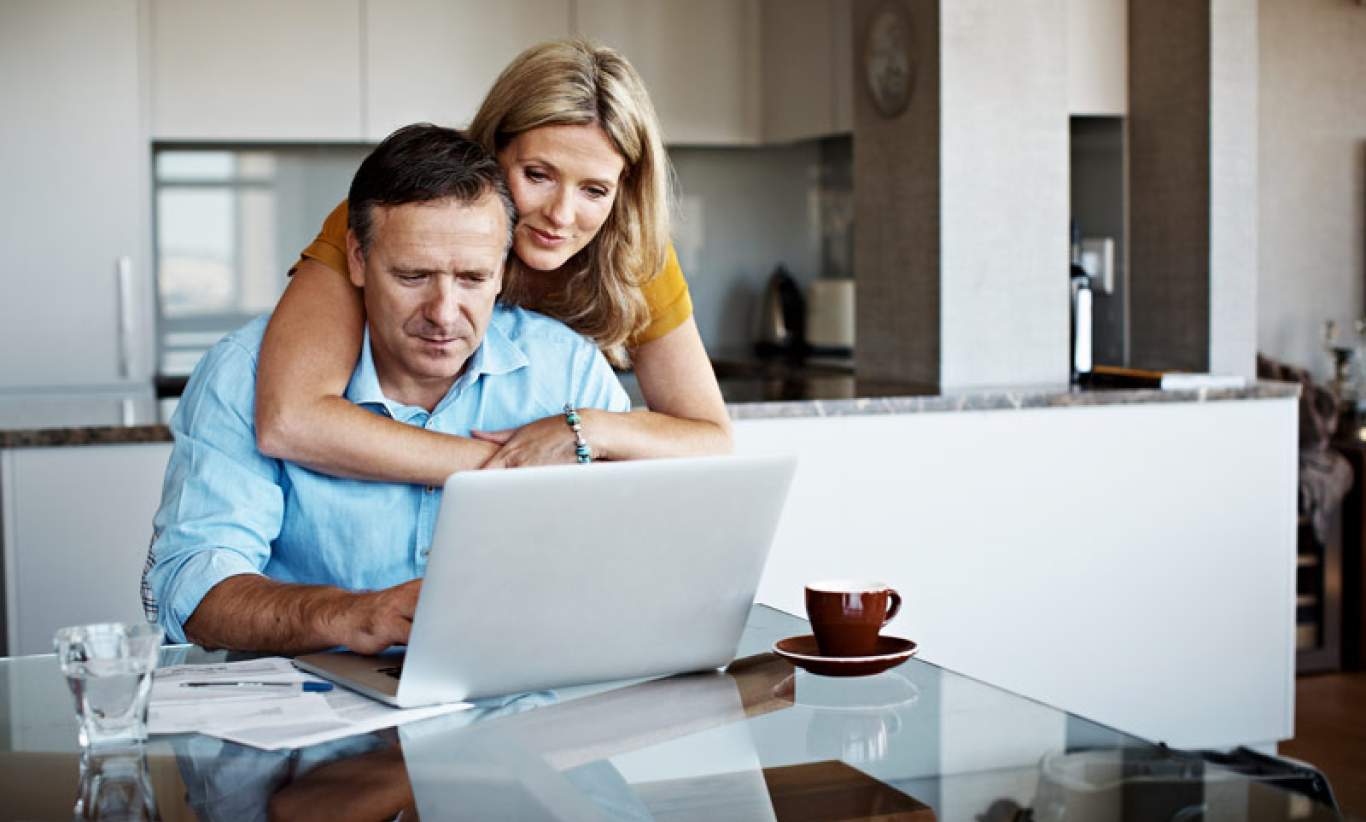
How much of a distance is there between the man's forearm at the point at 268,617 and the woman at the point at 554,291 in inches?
6.9

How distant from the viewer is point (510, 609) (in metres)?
1.23

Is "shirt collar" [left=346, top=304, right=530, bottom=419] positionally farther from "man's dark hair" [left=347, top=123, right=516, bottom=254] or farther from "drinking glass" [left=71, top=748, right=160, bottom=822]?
"drinking glass" [left=71, top=748, right=160, bottom=822]

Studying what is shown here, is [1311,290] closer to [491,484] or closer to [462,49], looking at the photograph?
[462,49]

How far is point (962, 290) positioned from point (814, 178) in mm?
2154

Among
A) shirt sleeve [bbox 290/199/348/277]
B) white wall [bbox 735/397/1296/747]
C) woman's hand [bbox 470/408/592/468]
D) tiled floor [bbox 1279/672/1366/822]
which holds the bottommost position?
tiled floor [bbox 1279/672/1366/822]

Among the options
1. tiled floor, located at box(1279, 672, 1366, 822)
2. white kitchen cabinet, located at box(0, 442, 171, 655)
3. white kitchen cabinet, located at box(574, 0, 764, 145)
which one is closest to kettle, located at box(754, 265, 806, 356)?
white kitchen cabinet, located at box(574, 0, 764, 145)

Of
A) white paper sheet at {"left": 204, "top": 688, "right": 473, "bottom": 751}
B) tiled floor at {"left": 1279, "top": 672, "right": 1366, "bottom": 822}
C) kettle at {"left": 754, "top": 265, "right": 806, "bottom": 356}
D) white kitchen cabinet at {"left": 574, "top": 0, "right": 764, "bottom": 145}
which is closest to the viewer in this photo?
white paper sheet at {"left": 204, "top": 688, "right": 473, "bottom": 751}

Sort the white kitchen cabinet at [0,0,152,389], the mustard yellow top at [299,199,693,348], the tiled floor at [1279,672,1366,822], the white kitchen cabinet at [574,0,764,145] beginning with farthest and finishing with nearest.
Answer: the white kitchen cabinet at [574,0,764,145]
the white kitchen cabinet at [0,0,152,389]
the tiled floor at [1279,672,1366,822]
the mustard yellow top at [299,199,693,348]

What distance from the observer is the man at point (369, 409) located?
1.59 m

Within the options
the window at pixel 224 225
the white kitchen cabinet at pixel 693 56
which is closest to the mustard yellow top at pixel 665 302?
the white kitchen cabinet at pixel 693 56

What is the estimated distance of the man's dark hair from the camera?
5.29 ft

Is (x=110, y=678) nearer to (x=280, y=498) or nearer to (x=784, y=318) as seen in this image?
(x=280, y=498)

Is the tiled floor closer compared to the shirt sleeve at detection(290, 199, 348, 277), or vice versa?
the shirt sleeve at detection(290, 199, 348, 277)

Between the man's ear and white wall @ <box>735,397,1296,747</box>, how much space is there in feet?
4.76
